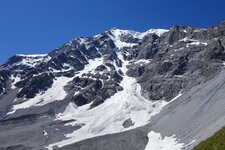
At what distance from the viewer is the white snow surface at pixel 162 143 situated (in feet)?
345

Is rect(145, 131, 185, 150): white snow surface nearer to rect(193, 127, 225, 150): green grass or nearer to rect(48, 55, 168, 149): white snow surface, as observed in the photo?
rect(48, 55, 168, 149): white snow surface

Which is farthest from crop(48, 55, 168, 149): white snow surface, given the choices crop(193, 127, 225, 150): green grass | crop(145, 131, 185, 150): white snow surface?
crop(193, 127, 225, 150): green grass

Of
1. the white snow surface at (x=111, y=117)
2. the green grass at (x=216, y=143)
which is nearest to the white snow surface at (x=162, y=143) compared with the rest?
the white snow surface at (x=111, y=117)

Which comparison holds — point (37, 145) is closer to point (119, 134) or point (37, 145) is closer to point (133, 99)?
point (119, 134)

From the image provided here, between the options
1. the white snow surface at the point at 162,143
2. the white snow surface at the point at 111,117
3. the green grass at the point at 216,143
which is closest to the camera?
the green grass at the point at 216,143

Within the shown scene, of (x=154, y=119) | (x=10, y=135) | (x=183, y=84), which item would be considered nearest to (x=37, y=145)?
(x=10, y=135)

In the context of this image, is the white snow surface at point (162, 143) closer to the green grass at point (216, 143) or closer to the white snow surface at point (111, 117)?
the white snow surface at point (111, 117)

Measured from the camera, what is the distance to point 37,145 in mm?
149250

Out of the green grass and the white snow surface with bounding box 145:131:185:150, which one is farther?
the white snow surface with bounding box 145:131:185:150

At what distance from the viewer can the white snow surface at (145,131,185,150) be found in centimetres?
10504

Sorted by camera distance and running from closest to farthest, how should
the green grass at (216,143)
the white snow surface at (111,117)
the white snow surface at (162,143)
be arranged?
the green grass at (216,143)
the white snow surface at (162,143)
the white snow surface at (111,117)

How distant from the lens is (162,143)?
113312 millimetres

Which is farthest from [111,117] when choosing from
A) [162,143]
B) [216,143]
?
[216,143]

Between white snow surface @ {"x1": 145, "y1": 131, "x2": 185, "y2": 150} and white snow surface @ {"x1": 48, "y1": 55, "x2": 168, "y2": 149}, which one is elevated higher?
white snow surface @ {"x1": 48, "y1": 55, "x2": 168, "y2": 149}
